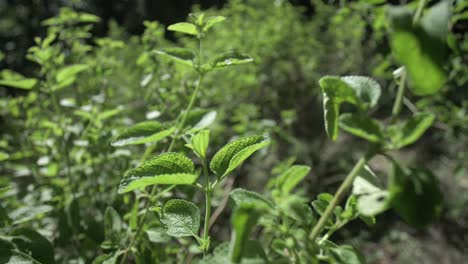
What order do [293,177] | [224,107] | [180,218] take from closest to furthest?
[293,177] → [180,218] → [224,107]

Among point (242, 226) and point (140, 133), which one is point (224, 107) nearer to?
point (140, 133)

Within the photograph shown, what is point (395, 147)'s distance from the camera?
1.27 feet

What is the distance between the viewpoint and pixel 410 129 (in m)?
0.40

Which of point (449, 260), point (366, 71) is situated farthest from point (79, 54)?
point (449, 260)

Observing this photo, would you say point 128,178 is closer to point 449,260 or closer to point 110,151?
point 110,151

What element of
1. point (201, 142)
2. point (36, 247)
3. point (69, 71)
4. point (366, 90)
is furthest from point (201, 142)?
point (69, 71)

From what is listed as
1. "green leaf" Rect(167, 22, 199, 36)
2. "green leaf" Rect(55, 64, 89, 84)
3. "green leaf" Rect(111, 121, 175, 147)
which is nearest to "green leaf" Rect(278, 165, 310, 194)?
"green leaf" Rect(111, 121, 175, 147)

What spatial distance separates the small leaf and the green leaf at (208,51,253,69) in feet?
0.57

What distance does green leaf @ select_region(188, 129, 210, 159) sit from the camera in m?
0.54

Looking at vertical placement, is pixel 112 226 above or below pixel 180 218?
below

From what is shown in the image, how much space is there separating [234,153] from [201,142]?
0.16ft

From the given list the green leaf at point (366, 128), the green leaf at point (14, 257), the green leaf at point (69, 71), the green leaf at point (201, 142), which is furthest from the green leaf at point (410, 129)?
the green leaf at point (69, 71)

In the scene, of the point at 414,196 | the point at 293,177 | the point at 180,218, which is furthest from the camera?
the point at 180,218

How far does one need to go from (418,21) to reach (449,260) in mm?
3967
